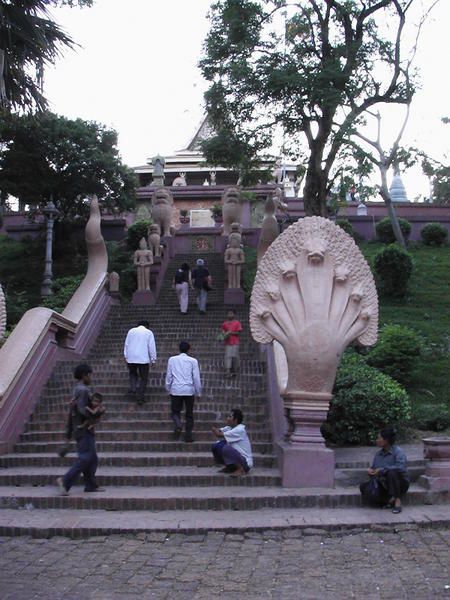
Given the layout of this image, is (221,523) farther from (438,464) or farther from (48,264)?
(48,264)

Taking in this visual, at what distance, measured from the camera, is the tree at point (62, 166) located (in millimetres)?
21219

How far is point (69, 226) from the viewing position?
23453 millimetres

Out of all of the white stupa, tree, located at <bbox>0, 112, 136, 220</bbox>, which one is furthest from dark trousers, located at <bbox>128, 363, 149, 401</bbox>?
the white stupa

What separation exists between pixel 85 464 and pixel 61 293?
10.9 metres

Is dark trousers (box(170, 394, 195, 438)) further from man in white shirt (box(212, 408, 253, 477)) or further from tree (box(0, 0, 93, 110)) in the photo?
tree (box(0, 0, 93, 110))

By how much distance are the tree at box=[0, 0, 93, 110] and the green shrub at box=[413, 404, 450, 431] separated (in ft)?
25.7

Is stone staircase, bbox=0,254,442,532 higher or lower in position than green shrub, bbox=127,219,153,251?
lower

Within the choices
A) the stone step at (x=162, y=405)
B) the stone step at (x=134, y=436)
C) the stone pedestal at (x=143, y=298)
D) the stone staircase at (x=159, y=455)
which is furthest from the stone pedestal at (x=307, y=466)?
the stone pedestal at (x=143, y=298)

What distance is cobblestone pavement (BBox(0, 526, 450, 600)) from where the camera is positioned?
16.0 feet

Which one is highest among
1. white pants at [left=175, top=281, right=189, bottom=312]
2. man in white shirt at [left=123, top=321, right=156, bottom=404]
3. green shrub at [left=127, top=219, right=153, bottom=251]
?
green shrub at [left=127, top=219, right=153, bottom=251]

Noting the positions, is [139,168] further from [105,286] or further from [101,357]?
[101,357]

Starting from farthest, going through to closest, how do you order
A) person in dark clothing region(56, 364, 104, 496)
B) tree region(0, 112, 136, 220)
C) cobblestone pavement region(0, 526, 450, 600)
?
tree region(0, 112, 136, 220) < person in dark clothing region(56, 364, 104, 496) < cobblestone pavement region(0, 526, 450, 600)

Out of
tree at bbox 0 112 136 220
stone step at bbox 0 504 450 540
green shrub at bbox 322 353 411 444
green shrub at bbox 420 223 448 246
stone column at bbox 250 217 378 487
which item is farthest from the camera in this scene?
green shrub at bbox 420 223 448 246

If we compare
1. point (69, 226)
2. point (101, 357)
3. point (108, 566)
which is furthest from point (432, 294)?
point (108, 566)
